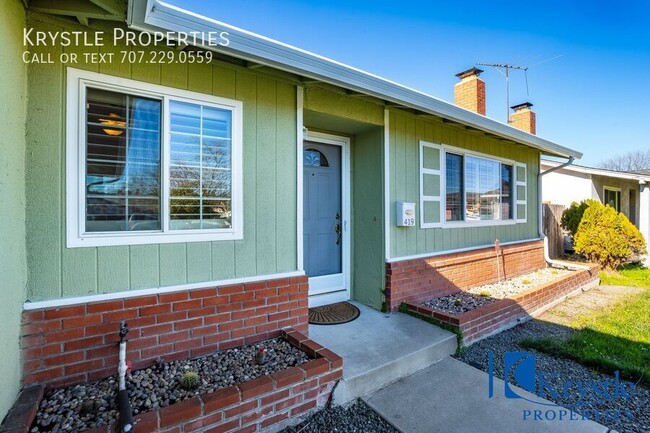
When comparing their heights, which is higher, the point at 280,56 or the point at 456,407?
the point at 280,56

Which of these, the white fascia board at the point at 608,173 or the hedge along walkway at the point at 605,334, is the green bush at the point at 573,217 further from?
the hedge along walkway at the point at 605,334

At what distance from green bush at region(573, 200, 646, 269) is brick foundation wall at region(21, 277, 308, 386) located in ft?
26.6

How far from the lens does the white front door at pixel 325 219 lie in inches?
163

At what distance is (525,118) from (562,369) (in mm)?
6762

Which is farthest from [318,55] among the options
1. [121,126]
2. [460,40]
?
[460,40]

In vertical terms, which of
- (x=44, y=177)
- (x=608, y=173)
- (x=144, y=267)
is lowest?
(x=144, y=267)

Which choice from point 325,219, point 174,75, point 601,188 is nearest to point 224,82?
point 174,75

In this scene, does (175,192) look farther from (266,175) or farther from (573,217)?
(573,217)

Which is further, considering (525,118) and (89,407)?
(525,118)

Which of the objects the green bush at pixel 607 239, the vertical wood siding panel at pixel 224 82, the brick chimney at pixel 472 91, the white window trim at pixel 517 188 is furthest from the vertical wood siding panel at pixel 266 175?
the green bush at pixel 607 239

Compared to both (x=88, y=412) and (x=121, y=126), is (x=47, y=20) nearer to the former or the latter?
(x=121, y=126)

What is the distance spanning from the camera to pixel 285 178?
3188 mm

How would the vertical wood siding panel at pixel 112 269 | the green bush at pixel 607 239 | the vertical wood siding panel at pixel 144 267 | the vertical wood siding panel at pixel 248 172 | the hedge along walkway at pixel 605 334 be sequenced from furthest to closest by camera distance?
1. the green bush at pixel 607 239
2. the hedge along walkway at pixel 605 334
3. the vertical wood siding panel at pixel 248 172
4. the vertical wood siding panel at pixel 144 267
5. the vertical wood siding panel at pixel 112 269

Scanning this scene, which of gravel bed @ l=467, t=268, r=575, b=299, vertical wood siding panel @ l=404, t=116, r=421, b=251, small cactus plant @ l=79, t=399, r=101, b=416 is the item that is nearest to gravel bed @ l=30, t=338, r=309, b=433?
small cactus plant @ l=79, t=399, r=101, b=416
